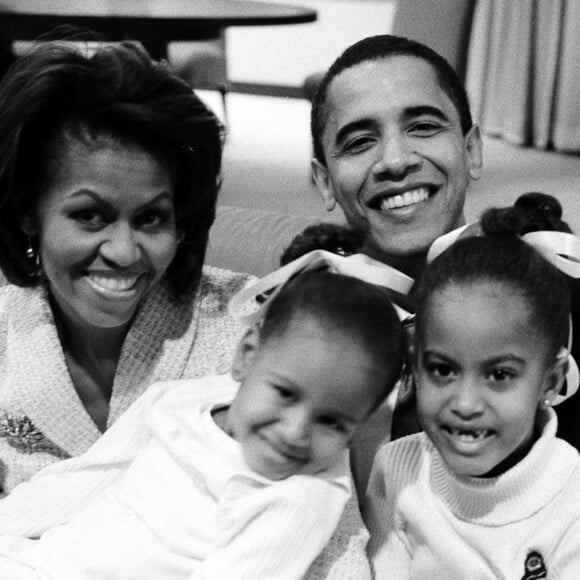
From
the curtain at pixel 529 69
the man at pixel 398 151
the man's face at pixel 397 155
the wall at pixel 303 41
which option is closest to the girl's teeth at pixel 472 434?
the man at pixel 398 151

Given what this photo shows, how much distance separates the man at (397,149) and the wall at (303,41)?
19.5ft

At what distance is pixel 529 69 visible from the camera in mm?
6953

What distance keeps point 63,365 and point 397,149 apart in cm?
71

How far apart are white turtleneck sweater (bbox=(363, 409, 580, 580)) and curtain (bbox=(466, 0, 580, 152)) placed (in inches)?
217

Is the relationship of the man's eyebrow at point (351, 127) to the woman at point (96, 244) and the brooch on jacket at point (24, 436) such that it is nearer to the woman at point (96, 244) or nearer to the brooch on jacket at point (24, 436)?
the woman at point (96, 244)

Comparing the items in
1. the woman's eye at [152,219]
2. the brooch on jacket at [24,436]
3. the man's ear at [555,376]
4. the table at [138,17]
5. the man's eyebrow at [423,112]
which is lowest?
the brooch on jacket at [24,436]

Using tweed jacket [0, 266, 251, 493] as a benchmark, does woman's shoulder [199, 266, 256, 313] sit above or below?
above

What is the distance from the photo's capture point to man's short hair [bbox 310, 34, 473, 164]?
2016 millimetres

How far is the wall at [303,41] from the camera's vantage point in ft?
26.2

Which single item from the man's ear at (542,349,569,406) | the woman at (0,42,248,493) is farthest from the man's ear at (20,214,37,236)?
the man's ear at (542,349,569,406)

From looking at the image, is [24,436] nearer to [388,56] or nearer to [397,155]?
[397,155]

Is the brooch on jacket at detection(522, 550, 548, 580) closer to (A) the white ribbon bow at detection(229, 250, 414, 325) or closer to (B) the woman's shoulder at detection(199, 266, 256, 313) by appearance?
(A) the white ribbon bow at detection(229, 250, 414, 325)

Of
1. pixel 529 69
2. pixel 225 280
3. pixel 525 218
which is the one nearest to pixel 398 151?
pixel 525 218

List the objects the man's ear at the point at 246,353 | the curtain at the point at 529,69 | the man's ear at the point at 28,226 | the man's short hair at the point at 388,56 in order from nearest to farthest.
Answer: the man's ear at the point at 246,353 → the man's ear at the point at 28,226 → the man's short hair at the point at 388,56 → the curtain at the point at 529,69
